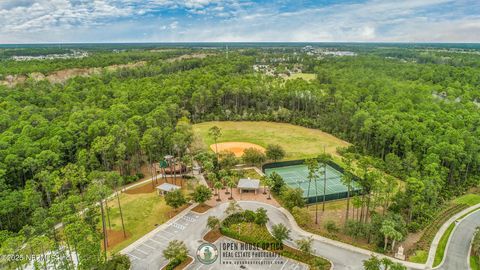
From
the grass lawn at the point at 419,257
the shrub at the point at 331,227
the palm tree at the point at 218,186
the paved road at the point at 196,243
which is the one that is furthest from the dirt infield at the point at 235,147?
the grass lawn at the point at 419,257

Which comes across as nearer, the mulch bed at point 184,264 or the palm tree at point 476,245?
the mulch bed at point 184,264

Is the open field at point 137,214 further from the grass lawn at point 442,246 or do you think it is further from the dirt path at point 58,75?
the dirt path at point 58,75

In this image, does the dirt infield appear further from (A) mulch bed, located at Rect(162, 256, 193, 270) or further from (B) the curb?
(B) the curb

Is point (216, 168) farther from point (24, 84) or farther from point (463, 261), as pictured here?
point (24, 84)

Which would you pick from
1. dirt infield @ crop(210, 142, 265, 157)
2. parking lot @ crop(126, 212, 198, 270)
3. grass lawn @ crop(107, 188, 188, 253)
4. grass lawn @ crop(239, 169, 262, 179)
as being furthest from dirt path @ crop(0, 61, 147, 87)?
parking lot @ crop(126, 212, 198, 270)

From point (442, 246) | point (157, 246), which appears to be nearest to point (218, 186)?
point (157, 246)

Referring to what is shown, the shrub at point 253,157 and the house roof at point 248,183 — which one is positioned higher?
the shrub at point 253,157

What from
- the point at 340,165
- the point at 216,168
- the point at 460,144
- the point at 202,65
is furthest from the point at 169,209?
the point at 202,65
